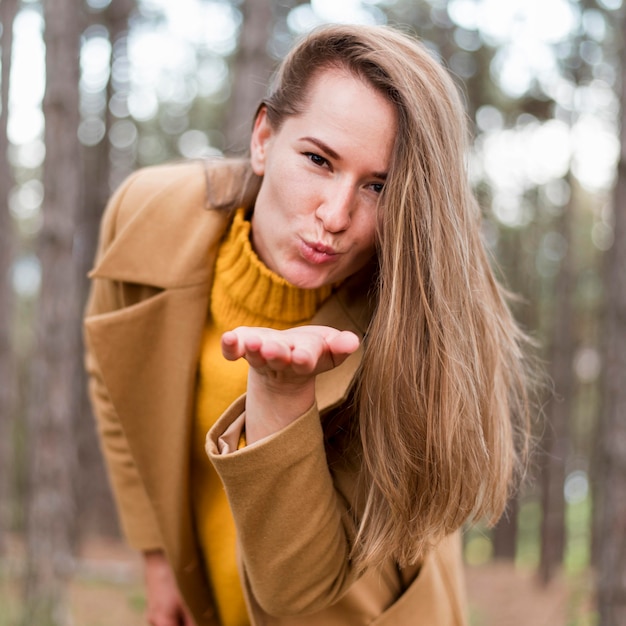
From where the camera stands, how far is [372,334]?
1751mm

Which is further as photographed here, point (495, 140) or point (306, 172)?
point (495, 140)

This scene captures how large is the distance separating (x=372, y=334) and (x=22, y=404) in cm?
1834

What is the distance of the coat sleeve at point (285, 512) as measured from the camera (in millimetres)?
1567

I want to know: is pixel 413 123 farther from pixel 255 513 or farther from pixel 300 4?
pixel 300 4

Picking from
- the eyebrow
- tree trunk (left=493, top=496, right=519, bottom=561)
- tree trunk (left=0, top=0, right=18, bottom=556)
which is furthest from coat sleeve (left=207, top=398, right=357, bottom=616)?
tree trunk (left=493, top=496, right=519, bottom=561)

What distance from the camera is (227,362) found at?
2035mm

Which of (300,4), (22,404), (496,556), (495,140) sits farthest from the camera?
(22,404)

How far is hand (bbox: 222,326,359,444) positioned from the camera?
4.38 feet

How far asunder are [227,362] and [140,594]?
5.80 m

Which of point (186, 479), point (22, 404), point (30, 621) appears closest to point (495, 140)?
point (30, 621)

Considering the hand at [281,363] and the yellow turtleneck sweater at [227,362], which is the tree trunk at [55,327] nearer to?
the yellow turtleneck sweater at [227,362]

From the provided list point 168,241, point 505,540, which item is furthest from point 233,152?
point 505,540

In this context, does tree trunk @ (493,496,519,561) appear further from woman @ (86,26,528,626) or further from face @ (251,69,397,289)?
face @ (251,69,397,289)

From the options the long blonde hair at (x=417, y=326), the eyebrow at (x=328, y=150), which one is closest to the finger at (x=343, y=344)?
A: the long blonde hair at (x=417, y=326)
